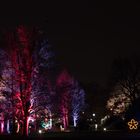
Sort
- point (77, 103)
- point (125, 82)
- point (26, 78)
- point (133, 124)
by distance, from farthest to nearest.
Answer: point (77, 103)
point (125, 82)
point (133, 124)
point (26, 78)

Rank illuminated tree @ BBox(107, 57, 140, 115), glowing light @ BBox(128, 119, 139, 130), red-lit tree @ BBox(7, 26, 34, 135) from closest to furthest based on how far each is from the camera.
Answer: red-lit tree @ BBox(7, 26, 34, 135) < glowing light @ BBox(128, 119, 139, 130) < illuminated tree @ BBox(107, 57, 140, 115)

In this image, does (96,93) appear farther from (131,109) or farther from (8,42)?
(8,42)

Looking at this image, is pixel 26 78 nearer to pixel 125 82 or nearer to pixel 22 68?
pixel 22 68

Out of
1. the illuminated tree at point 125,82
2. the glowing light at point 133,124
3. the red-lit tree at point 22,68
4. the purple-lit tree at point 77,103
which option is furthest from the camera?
the purple-lit tree at point 77,103

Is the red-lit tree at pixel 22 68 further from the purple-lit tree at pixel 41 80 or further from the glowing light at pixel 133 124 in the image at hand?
the glowing light at pixel 133 124

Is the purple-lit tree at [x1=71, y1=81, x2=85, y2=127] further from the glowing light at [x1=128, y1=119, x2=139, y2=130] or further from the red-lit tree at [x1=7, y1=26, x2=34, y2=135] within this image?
the red-lit tree at [x1=7, y1=26, x2=34, y2=135]

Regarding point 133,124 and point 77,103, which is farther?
point 77,103

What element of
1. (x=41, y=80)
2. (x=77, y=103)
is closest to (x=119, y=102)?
(x=77, y=103)

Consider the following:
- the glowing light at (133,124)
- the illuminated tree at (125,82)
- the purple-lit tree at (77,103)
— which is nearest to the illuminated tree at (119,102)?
the illuminated tree at (125,82)

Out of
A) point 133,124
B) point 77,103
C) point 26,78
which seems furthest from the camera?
point 77,103

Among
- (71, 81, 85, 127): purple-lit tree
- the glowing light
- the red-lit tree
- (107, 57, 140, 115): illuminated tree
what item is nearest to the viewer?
the red-lit tree

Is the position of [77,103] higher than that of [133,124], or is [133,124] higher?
[77,103]

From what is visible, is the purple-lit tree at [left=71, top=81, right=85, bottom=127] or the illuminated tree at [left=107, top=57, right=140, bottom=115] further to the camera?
the purple-lit tree at [left=71, top=81, right=85, bottom=127]

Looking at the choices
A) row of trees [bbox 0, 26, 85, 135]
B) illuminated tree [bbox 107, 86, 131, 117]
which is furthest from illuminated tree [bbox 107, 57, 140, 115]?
row of trees [bbox 0, 26, 85, 135]
